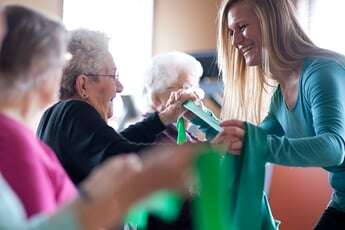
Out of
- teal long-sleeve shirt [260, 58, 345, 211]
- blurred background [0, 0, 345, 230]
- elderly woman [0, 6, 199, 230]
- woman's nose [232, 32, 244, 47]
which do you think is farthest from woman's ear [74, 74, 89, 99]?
blurred background [0, 0, 345, 230]

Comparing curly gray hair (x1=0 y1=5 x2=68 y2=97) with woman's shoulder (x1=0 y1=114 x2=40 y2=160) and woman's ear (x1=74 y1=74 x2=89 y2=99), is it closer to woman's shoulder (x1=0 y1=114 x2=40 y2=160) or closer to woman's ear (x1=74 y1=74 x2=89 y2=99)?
woman's shoulder (x1=0 y1=114 x2=40 y2=160)

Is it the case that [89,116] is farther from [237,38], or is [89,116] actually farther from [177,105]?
[237,38]

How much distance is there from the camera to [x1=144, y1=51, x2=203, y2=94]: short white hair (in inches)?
99.7

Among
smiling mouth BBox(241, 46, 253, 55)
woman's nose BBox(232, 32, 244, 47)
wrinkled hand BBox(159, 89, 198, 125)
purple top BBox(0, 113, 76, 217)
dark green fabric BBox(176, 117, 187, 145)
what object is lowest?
dark green fabric BBox(176, 117, 187, 145)

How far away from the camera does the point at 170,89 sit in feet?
8.29

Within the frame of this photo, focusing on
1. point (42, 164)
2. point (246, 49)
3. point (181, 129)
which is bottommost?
point (181, 129)

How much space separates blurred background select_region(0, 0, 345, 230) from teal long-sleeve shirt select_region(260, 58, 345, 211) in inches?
58.5

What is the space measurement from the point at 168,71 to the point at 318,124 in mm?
1111

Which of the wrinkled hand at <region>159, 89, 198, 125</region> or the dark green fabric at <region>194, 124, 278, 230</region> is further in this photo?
the wrinkled hand at <region>159, 89, 198, 125</region>

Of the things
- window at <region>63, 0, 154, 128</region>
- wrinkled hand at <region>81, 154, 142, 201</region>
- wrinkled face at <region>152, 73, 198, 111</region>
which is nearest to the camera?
wrinkled hand at <region>81, 154, 142, 201</region>

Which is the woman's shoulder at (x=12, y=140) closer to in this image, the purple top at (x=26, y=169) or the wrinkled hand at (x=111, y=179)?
the purple top at (x=26, y=169)

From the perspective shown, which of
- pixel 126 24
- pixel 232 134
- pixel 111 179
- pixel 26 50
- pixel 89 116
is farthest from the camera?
pixel 126 24

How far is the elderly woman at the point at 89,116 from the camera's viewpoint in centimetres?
169

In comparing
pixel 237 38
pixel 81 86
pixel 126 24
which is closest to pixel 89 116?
pixel 81 86
